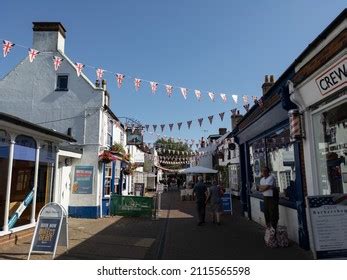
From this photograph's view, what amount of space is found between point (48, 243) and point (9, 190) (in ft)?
8.05

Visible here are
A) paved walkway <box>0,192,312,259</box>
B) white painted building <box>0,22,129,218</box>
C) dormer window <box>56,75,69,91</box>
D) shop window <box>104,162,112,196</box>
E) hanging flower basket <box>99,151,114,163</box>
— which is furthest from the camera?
shop window <box>104,162,112,196</box>

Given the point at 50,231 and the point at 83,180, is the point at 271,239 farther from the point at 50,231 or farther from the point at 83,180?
the point at 83,180

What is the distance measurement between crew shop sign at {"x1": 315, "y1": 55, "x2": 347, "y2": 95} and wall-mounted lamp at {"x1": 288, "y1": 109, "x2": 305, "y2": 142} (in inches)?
43.4

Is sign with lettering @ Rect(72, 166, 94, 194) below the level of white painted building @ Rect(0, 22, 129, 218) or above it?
below

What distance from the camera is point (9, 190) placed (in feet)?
27.0

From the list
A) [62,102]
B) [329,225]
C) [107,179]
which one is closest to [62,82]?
[62,102]

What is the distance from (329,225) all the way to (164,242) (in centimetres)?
445

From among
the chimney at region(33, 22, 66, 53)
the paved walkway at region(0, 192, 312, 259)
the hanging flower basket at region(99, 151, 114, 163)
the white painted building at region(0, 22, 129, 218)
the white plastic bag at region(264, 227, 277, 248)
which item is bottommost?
the paved walkway at region(0, 192, 312, 259)

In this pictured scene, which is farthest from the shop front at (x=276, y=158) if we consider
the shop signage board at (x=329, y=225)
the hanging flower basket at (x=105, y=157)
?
the hanging flower basket at (x=105, y=157)

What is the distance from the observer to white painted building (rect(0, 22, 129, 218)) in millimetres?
13758

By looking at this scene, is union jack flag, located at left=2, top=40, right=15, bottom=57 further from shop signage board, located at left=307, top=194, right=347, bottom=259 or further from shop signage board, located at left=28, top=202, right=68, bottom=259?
shop signage board, located at left=307, top=194, right=347, bottom=259

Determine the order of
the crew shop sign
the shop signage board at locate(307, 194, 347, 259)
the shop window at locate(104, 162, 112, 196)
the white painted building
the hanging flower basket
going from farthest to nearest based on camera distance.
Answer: the shop window at locate(104, 162, 112, 196)
the white painted building
the hanging flower basket
the crew shop sign
the shop signage board at locate(307, 194, 347, 259)

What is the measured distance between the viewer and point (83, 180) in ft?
45.0

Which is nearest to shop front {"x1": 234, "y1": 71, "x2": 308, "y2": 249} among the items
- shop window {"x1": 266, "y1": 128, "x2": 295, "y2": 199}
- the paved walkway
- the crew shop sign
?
shop window {"x1": 266, "y1": 128, "x2": 295, "y2": 199}
